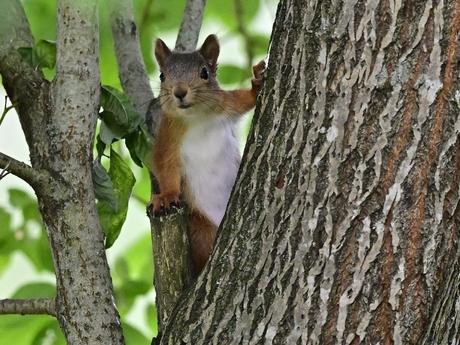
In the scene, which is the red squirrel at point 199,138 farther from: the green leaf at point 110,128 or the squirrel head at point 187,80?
the green leaf at point 110,128

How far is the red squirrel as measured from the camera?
2533 mm

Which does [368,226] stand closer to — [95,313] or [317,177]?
[317,177]

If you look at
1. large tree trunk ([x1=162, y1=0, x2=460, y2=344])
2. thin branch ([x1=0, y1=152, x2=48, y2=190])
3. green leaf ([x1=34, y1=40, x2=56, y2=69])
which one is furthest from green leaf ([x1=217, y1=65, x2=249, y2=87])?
large tree trunk ([x1=162, y1=0, x2=460, y2=344])

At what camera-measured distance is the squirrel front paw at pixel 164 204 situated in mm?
2115

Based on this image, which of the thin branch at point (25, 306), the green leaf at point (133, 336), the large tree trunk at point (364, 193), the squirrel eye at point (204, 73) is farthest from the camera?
the squirrel eye at point (204, 73)

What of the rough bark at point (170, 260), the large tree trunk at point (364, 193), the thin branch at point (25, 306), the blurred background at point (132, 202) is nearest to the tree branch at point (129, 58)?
the blurred background at point (132, 202)

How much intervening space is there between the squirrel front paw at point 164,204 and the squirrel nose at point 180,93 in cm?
33

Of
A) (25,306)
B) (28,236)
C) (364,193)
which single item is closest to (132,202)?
(28,236)

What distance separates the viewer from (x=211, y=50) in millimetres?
2682

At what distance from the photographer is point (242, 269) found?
5.60 ft

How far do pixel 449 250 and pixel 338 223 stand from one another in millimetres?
240

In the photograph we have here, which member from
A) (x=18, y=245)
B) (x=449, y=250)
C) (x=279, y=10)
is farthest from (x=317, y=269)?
(x=18, y=245)

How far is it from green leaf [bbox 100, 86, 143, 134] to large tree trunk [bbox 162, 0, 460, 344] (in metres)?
0.70

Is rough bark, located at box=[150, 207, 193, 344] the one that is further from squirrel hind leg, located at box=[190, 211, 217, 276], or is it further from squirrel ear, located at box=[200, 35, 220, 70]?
squirrel ear, located at box=[200, 35, 220, 70]
